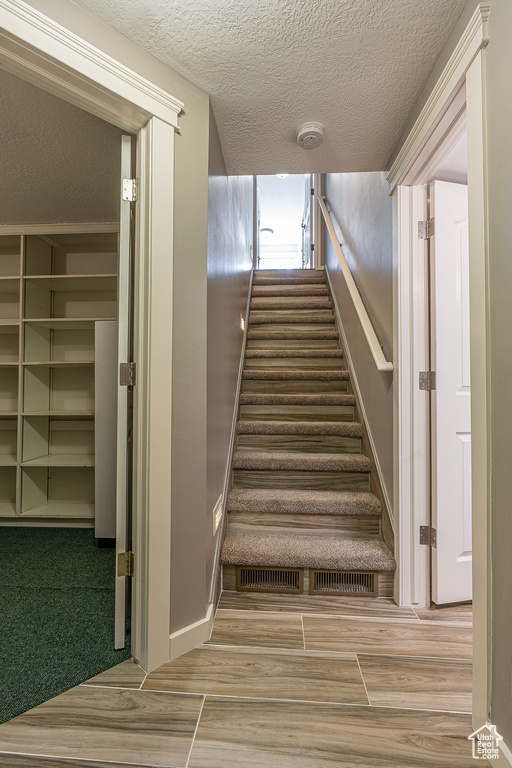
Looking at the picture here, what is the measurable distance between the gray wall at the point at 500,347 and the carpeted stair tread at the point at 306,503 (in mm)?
972

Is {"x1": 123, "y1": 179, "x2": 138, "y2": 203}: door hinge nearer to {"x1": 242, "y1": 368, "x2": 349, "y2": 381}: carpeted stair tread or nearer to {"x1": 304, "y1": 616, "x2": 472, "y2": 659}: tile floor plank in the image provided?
{"x1": 242, "y1": 368, "x2": 349, "y2": 381}: carpeted stair tread

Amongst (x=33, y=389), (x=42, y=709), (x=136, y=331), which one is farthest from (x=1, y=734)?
(x=33, y=389)

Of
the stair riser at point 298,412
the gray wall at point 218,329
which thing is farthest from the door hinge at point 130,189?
the stair riser at point 298,412

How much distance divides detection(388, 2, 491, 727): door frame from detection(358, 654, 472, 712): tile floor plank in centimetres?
13

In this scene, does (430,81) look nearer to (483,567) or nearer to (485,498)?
(485,498)

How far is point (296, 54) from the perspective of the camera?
1284 mm

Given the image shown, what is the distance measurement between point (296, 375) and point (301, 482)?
0.93 m

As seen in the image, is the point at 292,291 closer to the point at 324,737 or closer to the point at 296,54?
the point at 296,54

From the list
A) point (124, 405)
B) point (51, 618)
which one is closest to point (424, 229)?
point (124, 405)

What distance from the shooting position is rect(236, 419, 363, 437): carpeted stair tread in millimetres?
2455

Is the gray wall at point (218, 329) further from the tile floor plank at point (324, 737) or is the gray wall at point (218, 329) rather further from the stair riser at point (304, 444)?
the tile floor plank at point (324, 737)

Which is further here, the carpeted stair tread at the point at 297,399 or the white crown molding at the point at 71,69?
the carpeted stair tread at the point at 297,399

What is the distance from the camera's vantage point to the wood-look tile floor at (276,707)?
1.01 meters

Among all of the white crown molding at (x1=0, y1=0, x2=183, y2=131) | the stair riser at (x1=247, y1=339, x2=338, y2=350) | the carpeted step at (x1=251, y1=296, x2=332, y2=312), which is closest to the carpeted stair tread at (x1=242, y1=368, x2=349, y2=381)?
the stair riser at (x1=247, y1=339, x2=338, y2=350)
